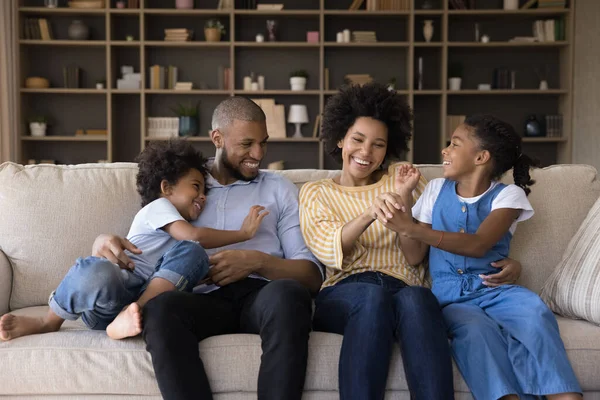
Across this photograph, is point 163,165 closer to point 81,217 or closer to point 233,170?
point 233,170

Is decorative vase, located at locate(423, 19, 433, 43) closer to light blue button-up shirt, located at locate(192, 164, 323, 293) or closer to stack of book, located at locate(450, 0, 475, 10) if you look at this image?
stack of book, located at locate(450, 0, 475, 10)

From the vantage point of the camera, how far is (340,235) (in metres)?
2.04

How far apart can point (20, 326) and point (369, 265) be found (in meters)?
1.01

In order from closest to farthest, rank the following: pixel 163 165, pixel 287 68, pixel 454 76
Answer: pixel 163 165 < pixel 454 76 < pixel 287 68

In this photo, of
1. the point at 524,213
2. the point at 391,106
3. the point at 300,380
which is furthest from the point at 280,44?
the point at 300,380

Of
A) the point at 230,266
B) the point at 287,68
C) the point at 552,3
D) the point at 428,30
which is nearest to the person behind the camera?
the point at 230,266

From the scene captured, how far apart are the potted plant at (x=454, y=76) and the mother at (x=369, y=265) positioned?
365 cm

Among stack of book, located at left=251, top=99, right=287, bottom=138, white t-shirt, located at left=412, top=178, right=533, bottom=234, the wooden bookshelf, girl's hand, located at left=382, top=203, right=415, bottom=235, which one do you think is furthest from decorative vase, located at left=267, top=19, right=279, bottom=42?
girl's hand, located at left=382, top=203, right=415, bottom=235

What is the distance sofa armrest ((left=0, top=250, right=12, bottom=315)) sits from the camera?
2168mm

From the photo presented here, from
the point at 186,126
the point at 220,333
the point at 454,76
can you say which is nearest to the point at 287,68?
the point at 186,126

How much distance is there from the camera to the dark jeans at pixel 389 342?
64.6 inches

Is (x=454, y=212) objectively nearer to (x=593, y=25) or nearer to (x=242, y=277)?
(x=242, y=277)

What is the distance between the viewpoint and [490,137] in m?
2.13

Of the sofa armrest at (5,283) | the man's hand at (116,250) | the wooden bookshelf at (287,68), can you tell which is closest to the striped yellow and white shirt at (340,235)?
the man's hand at (116,250)
